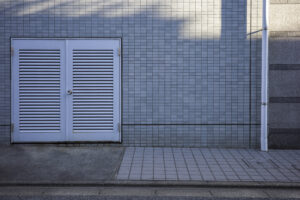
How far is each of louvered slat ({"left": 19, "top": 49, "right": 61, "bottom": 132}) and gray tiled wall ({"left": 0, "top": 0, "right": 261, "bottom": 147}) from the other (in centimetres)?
40

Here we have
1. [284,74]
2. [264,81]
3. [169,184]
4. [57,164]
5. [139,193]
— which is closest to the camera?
[139,193]

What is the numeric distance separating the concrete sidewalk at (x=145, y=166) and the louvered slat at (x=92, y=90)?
63 cm

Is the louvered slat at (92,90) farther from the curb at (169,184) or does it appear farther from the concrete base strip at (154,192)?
the concrete base strip at (154,192)

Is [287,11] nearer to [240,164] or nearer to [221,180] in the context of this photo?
[240,164]

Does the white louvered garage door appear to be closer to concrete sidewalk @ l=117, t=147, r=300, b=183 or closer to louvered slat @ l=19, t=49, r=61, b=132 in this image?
louvered slat @ l=19, t=49, r=61, b=132

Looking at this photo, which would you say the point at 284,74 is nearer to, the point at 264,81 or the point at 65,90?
the point at 264,81

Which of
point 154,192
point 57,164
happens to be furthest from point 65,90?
point 154,192

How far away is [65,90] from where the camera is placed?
6.22 metres

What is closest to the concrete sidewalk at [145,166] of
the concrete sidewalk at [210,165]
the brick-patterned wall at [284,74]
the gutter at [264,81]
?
the concrete sidewalk at [210,165]

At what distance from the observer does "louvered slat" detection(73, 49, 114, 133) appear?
6184 millimetres

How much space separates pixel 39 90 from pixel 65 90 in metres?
0.64

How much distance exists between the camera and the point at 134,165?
4.88 m

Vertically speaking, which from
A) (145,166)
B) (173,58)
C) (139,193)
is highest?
(173,58)

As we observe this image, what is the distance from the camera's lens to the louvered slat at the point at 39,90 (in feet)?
20.2
